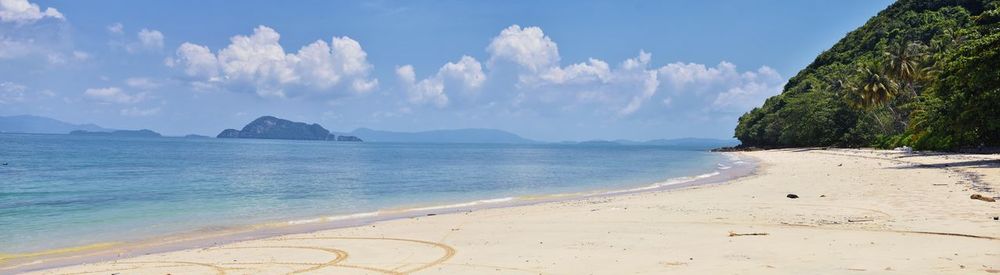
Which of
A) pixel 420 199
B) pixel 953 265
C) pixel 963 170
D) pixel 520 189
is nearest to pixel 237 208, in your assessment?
pixel 420 199

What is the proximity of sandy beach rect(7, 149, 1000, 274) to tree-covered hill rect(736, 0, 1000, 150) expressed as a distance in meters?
18.0

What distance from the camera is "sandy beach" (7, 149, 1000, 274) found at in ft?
29.8

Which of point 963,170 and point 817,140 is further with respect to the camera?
point 817,140

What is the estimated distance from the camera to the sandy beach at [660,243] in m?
9.08

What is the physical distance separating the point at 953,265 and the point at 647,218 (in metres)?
8.44

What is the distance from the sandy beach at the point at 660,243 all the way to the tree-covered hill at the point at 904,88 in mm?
A: 17978

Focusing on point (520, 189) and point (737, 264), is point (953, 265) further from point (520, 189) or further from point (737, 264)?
point (520, 189)

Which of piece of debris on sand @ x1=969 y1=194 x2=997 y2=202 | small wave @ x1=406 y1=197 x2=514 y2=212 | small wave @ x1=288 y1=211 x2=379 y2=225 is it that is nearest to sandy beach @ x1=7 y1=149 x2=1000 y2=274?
piece of debris on sand @ x1=969 y1=194 x2=997 y2=202

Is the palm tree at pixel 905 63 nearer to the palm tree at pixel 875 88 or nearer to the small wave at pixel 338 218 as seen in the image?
the palm tree at pixel 875 88

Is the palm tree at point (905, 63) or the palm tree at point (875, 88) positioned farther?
the palm tree at point (875, 88)

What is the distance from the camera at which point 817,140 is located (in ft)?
320

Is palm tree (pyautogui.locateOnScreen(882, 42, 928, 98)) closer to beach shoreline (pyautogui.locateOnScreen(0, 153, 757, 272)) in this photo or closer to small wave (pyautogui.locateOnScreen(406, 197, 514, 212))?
small wave (pyautogui.locateOnScreen(406, 197, 514, 212))

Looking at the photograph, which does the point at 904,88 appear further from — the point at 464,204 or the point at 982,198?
the point at 464,204

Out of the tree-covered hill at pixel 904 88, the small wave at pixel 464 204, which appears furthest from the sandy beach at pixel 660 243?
the tree-covered hill at pixel 904 88
